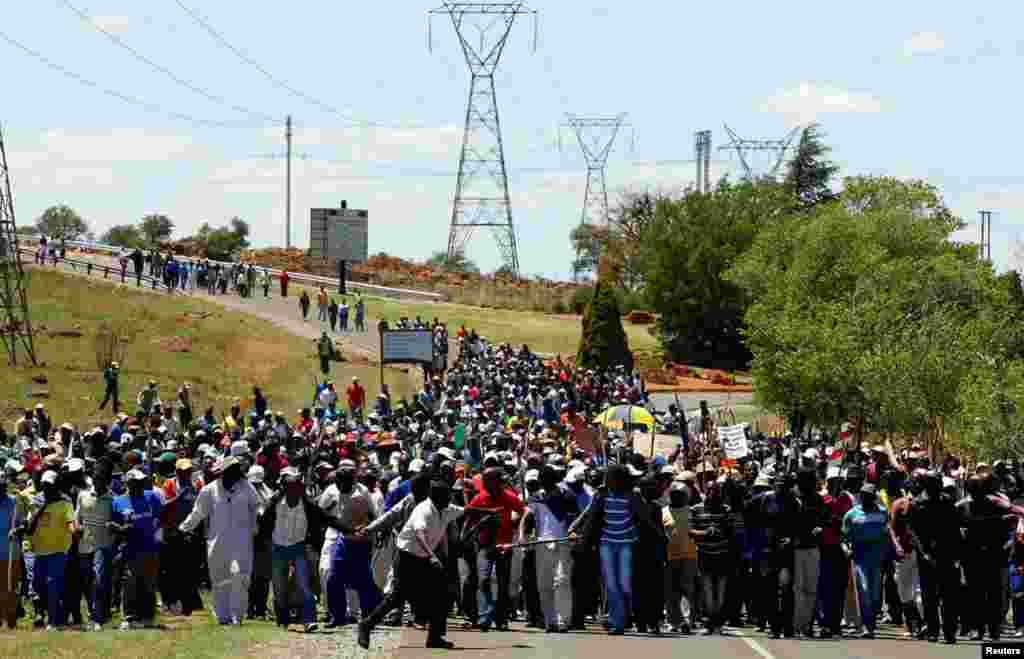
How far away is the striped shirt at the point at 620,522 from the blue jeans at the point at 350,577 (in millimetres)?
2361

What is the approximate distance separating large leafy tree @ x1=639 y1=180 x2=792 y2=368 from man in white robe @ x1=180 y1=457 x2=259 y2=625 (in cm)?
7200

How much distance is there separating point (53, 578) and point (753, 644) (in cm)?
679

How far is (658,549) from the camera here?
17719 mm

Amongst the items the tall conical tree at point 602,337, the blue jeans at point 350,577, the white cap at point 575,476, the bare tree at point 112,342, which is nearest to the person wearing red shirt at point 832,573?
the white cap at point 575,476

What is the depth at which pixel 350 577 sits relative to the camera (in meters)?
17.4

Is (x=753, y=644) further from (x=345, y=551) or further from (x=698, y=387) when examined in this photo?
(x=698, y=387)

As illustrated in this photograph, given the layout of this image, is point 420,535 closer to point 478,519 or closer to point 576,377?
point 478,519

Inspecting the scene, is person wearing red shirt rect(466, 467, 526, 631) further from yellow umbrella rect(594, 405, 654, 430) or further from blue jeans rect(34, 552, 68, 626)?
yellow umbrella rect(594, 405, 654, 430)

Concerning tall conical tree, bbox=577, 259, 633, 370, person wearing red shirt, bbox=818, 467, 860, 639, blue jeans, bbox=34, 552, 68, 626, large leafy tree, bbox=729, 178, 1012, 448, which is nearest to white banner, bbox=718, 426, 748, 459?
person wearing red shirt, bbox=818, 467, 860, 639

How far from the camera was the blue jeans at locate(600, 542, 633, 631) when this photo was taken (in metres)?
17.6

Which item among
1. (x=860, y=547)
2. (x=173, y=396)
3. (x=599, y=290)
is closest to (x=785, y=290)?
(x=599, y=290)

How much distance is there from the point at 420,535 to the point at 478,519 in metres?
1.84

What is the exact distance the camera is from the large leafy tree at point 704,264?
295 feet

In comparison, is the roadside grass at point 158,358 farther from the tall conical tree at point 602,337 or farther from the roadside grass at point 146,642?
the roadside grass at point 146,642
